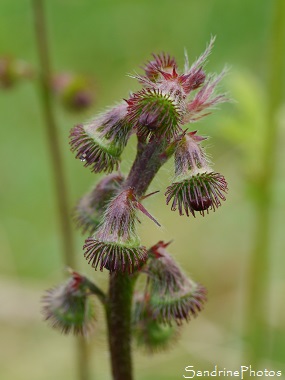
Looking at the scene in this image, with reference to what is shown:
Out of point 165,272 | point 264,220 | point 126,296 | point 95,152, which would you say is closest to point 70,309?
point 126,296

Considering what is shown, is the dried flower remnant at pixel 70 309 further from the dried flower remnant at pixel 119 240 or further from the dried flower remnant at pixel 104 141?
the dried flower remnant at pixel 104 141

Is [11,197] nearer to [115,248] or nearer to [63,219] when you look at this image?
[63,219]

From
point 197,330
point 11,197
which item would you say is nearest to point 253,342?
point 197,330

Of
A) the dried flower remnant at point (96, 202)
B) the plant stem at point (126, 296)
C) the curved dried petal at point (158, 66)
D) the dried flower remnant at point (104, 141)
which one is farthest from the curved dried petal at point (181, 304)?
the curved dried petal at point (158, 66)

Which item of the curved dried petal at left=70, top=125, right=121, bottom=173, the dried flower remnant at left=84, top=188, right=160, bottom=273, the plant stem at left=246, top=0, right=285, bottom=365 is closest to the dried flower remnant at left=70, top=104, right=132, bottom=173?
the curved dried petal at left=70, top=125, right=121, bottom=173

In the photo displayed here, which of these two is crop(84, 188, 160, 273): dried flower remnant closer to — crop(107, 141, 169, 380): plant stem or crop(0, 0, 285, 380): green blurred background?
crop(107, 141, 169, 380): plant stem

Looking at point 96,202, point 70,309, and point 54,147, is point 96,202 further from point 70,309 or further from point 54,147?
point 54,147
